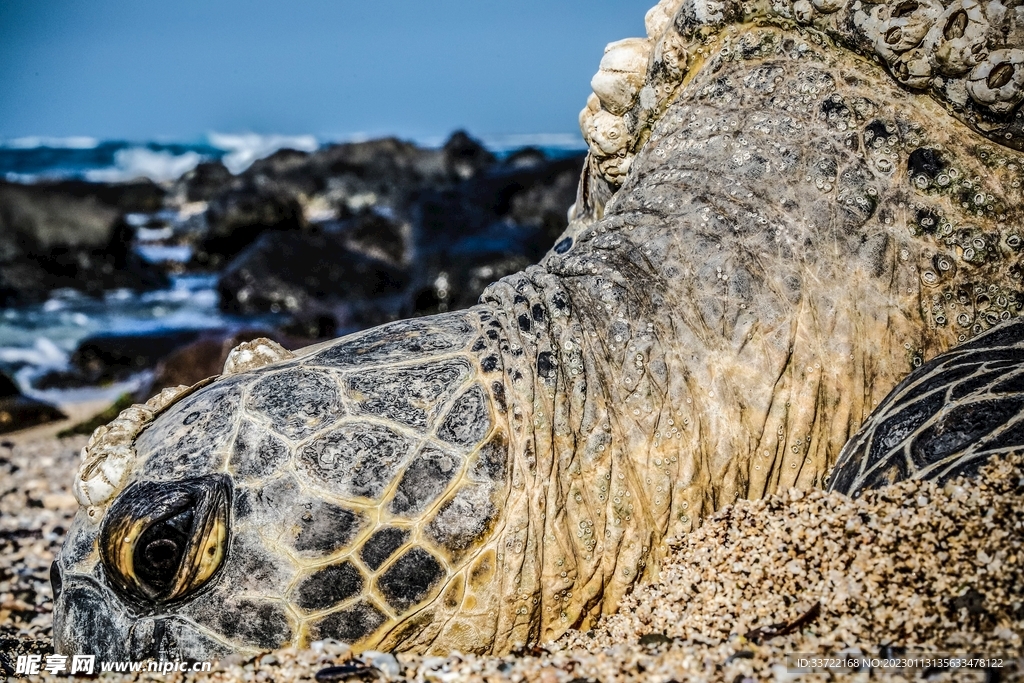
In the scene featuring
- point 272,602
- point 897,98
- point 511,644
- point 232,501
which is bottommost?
point 511,644

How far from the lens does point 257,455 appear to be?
2074 mm

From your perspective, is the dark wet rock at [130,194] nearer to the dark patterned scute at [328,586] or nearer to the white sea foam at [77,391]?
the white sea foam at [77,391]

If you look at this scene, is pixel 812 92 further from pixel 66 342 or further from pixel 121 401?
pixel 66 342

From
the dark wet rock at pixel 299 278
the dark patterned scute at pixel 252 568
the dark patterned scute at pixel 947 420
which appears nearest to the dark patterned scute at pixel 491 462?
the dark patterned scute at pixel 252 568

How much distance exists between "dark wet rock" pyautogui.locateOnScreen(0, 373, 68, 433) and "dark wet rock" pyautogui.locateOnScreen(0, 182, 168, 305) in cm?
783

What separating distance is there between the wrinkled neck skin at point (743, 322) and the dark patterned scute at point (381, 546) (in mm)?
273

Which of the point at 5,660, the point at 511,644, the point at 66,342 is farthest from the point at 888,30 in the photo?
the point at 66,342

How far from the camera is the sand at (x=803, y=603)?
1669mm

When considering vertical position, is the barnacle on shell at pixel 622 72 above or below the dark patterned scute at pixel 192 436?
above

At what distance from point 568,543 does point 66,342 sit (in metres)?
11.5

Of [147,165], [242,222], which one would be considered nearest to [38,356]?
[242,222]

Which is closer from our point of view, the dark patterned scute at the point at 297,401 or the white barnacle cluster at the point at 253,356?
the dark patterned scute at the point at 297,401

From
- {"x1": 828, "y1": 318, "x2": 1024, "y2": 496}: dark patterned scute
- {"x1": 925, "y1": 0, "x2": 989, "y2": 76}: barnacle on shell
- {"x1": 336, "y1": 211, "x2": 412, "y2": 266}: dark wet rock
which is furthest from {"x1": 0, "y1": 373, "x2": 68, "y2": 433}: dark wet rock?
{"x1": 925, "y1": 0, "x2": 989, "y2": 76}: barnacle on shell

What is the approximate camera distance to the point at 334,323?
11344 millimetres
